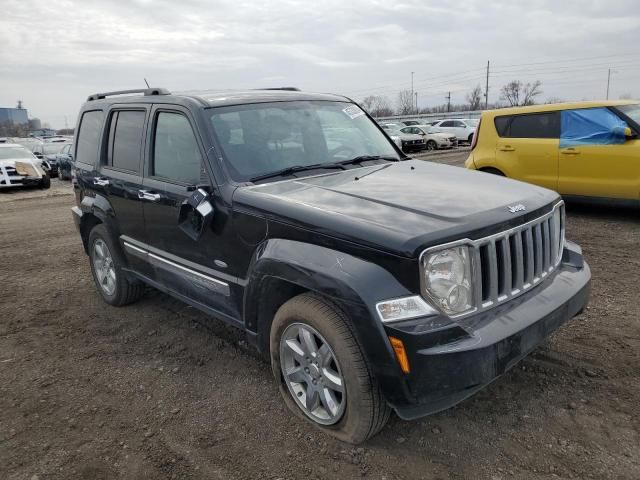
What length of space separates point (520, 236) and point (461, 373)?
91cm

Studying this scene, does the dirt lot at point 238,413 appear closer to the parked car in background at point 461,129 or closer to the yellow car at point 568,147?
the yellow car at point 568,147

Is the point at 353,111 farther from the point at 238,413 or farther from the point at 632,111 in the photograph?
the point at 632,111

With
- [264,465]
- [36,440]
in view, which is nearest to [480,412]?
[264,465]

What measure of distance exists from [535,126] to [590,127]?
0.83 meters

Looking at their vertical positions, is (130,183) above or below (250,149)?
below

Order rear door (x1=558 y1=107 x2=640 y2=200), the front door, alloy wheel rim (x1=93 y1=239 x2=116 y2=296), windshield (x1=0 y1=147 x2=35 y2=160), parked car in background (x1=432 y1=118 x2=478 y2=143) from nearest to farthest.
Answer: the front door < alloy wheel rim (x1=93 y1=239 x2=116 y2=296) < rear door (x1=558 y1=107 x2=640 y2=200) < windshield (x1=0 y1=147 x2=35 y2=160) < parked car in background (x1=432 y1=118 x2=478 y2=143)

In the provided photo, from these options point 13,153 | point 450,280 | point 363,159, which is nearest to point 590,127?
point 363,159

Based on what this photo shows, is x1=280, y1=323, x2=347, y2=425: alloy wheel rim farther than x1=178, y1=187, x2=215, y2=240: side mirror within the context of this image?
No

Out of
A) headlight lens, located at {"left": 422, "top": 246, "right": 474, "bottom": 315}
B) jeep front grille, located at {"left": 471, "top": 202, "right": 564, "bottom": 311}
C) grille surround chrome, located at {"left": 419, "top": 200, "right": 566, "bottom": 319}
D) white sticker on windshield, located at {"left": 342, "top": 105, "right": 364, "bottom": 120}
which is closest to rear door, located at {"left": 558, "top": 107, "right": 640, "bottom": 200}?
white sticker on windshield, located at {"left": 342, "top": 105, "right": 364, "bottom": 120}

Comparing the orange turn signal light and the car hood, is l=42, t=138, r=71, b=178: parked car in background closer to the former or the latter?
the car hood

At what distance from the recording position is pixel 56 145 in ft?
Answer: 78.9

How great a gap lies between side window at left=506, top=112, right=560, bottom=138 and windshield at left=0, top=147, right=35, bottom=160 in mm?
14904

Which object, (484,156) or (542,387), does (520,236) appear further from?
(484,156)

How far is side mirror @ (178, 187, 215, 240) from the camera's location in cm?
334
